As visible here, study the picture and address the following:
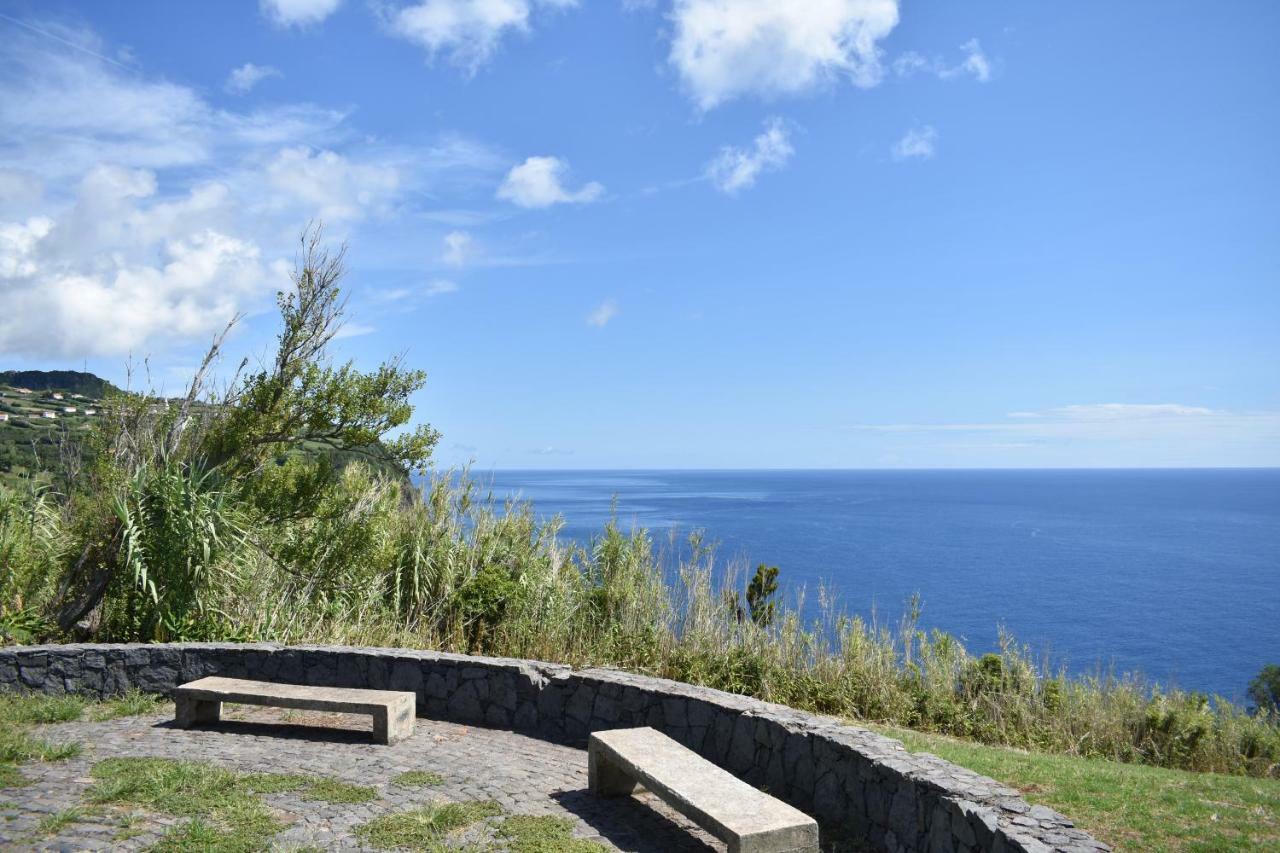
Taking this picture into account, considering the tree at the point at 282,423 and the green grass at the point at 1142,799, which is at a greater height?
the tree at the point at 282,423

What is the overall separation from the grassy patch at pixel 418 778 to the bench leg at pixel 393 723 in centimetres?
69

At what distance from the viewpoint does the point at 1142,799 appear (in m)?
4.75

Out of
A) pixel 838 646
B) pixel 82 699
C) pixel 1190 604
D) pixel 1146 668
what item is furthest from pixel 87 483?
pixel 1190 604

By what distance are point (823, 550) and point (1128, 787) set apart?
56190 millimetres

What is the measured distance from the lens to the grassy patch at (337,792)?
452 centimetres

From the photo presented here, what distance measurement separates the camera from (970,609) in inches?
1539

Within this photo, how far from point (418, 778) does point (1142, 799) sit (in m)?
4.10

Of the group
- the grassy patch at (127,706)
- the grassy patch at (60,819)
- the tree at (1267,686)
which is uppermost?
the grassy patch at (60,819)

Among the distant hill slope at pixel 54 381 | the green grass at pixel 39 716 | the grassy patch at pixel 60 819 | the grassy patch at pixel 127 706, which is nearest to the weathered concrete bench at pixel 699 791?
the grassy patch at pixel 60 819

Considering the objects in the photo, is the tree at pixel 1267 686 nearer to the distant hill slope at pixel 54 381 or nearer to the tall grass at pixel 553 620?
the tall grass at pixel 553 620

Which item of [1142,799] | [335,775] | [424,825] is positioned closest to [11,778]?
[335,775]

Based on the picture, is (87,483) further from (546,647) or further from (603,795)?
(603,795)

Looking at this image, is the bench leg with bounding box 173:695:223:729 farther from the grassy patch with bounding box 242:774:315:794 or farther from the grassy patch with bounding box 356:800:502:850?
the grassy patch with bounding box 356:800:502:850

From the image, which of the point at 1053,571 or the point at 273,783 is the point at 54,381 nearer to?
the point at 273,783
